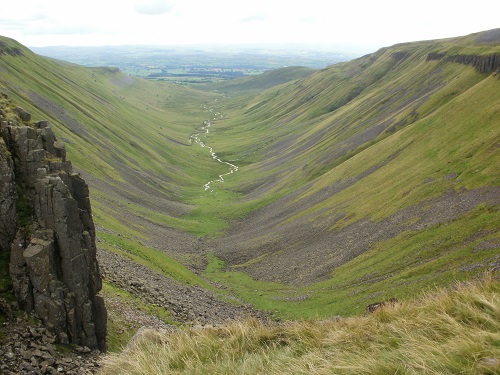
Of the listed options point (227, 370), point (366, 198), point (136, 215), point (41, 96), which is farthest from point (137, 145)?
point (227, 370)

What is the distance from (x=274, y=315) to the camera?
5562cm

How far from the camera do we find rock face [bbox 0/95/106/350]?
74.7ft

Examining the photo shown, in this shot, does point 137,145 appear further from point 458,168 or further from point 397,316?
point 397,316

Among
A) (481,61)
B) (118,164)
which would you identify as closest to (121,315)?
(118,164)

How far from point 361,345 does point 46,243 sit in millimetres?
19340

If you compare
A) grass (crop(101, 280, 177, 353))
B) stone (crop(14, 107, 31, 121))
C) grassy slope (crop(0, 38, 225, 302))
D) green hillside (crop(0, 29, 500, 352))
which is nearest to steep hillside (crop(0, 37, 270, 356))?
grass (crop(101, 280, 177, 353))

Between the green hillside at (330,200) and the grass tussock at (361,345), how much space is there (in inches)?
597

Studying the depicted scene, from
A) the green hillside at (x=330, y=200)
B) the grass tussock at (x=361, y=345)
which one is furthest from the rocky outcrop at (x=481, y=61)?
the grass tussock at (x=361, y=345)

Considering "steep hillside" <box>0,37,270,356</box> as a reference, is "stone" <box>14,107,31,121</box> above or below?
above

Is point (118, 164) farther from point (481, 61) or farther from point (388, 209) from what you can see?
point (481, 61)

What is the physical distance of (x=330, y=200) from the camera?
93375mm

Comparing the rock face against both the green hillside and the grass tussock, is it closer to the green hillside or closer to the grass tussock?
the grass tussock

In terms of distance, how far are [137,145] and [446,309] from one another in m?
165

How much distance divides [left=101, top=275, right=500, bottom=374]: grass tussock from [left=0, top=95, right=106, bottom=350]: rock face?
30.1ft
